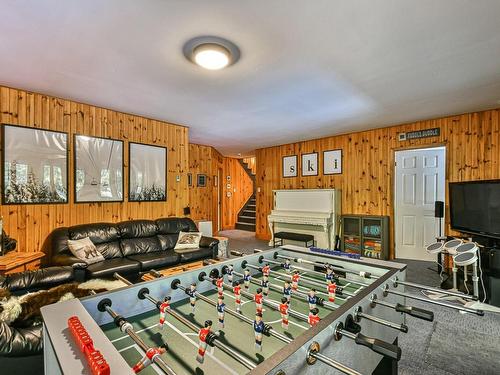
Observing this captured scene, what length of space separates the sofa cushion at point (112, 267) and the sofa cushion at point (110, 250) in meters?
0.12

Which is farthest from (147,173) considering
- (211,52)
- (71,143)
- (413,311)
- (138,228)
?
(413,311)

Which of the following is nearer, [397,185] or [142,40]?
[142,40]

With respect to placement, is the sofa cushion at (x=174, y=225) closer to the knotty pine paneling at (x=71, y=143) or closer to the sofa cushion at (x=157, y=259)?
the knotty pine paneling at (x=71, y=143)

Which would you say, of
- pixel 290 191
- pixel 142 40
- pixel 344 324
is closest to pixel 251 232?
pixel 290 191

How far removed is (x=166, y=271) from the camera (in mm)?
3396

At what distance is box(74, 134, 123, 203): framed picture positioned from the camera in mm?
3738

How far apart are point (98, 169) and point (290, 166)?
4.32m

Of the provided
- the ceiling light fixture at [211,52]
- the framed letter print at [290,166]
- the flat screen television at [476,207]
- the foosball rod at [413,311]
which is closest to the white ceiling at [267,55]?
the ceiling light fixture at [211,52]

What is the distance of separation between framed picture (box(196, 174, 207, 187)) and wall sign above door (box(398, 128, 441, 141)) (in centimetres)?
473

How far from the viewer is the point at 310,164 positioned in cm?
626

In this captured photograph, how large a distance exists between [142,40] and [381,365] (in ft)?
9.65

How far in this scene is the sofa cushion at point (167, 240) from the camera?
403cm

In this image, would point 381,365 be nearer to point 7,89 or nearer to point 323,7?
point 323,7

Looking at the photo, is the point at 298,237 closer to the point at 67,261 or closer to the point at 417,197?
the point at 417,197
